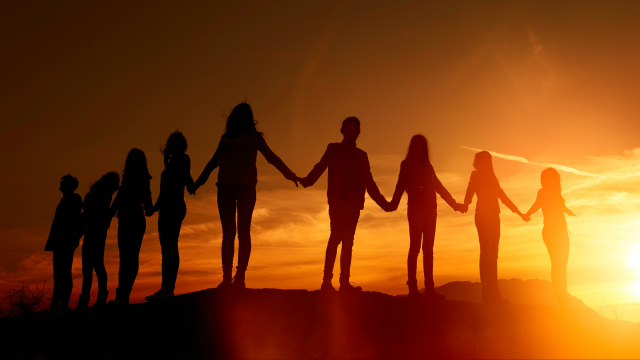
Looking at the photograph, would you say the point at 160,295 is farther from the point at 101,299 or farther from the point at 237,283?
the point at 101,299

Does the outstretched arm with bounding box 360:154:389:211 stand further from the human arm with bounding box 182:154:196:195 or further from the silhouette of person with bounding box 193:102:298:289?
the human arm with bounding box 182:154:196:195

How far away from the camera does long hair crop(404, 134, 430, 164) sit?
8781 millimetres

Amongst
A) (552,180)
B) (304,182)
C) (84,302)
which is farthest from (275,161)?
(552,180)

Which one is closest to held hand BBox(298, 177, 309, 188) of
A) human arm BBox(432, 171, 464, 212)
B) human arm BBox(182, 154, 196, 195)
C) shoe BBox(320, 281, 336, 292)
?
shoe BBox(320, 281, 336, 292)

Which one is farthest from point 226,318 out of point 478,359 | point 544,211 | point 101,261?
point 544,211

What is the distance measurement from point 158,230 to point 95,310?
210cm

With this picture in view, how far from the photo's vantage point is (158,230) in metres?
7.68

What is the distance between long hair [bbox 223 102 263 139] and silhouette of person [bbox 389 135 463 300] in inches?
117

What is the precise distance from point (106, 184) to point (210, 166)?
8.87ft

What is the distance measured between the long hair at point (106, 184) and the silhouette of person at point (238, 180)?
8.45 feet

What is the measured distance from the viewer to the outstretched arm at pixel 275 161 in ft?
25.1

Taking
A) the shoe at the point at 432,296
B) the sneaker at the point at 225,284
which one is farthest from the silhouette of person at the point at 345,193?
the sneaker at the point at 225,284

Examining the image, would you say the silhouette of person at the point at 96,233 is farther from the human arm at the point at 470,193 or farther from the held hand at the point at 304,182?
the human arm at the point at 470,193

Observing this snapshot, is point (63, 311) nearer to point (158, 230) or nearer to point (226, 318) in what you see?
point (158, 230)
